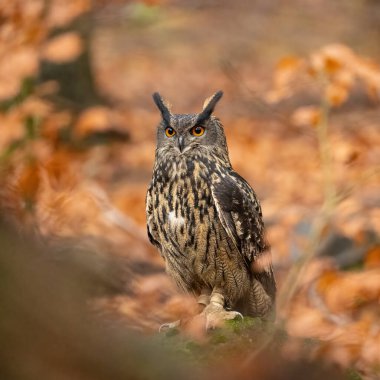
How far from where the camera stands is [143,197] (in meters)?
9.02

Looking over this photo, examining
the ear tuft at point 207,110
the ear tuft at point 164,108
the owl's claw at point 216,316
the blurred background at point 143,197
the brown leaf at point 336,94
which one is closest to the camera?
the blurred background at point 143,197

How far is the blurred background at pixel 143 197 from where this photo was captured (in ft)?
4.22

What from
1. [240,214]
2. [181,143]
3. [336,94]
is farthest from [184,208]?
[336,94]

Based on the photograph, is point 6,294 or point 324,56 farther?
point 324,56

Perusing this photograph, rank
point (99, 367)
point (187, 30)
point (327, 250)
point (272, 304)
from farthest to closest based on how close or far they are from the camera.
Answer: point (187, 30)
point (327, 250)
point (272, 304)
point (99, 367)

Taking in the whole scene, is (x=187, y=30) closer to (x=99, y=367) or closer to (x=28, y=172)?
(x=28, y=172)

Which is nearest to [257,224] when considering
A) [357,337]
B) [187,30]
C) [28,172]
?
[357,337]

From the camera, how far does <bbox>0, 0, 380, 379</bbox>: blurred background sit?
129 cm

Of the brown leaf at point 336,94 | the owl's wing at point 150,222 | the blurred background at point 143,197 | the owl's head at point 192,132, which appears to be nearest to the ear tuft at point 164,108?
the owl's head at point 192,132

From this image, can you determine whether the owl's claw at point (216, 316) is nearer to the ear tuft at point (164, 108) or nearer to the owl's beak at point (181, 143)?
the owl's beak at point (181, 143)

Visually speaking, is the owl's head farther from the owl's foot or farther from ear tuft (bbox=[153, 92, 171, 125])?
the owl's foot

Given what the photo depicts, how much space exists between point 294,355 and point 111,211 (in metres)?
5.67

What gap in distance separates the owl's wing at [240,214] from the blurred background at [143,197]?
0.36 metres

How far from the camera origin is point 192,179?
14.3ft
